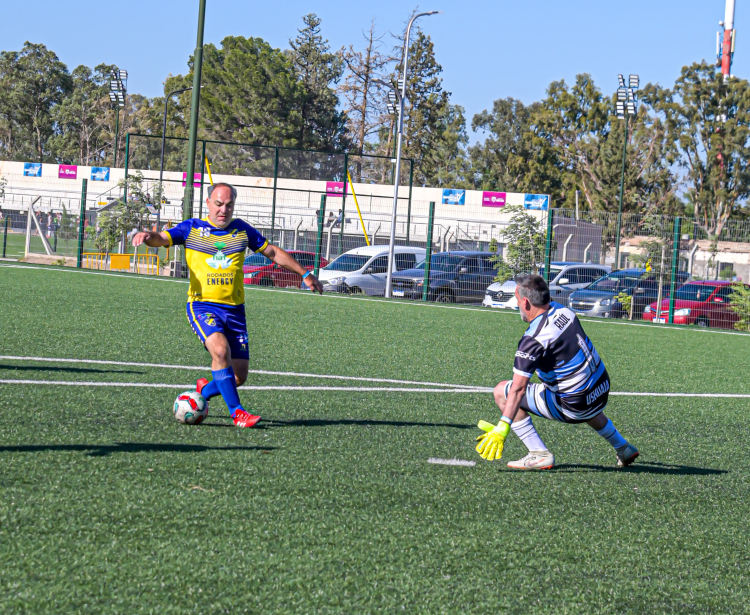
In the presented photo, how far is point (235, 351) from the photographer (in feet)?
19.5

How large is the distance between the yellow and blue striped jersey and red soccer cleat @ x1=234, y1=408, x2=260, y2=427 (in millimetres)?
765

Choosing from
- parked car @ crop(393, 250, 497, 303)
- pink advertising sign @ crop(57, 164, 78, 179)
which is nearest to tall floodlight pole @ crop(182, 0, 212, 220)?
parked car @ crop(393, 250, 497, 303)

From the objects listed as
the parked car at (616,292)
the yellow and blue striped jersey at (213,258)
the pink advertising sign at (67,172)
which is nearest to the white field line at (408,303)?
the parked car at (616,292)

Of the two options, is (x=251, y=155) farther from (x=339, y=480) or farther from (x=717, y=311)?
(x=339, y=480)

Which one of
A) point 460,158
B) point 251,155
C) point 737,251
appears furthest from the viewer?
point 460,158

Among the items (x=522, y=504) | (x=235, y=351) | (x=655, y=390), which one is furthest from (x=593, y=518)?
(x=655, y=390)

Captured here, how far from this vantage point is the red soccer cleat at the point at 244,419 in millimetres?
5645

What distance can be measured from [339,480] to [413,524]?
2.41 feet

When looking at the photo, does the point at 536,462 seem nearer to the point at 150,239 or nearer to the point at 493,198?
the point at 150,239

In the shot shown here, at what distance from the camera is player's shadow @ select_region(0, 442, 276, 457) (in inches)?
180

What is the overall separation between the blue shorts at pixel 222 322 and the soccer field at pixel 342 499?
1.89 ft

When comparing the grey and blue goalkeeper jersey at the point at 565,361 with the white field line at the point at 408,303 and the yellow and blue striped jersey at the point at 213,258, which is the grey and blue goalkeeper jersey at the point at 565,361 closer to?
the yellow and blue striped jersey at the point at 213,258

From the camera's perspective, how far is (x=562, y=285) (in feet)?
68.0

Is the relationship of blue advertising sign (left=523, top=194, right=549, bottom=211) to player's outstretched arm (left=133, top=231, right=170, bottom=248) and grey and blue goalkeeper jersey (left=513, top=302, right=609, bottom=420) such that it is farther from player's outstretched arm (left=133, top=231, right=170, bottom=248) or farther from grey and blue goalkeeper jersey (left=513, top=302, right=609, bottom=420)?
grey and blue goalkeeper jersey (left=513, top=302, right=609, bottom=420)
